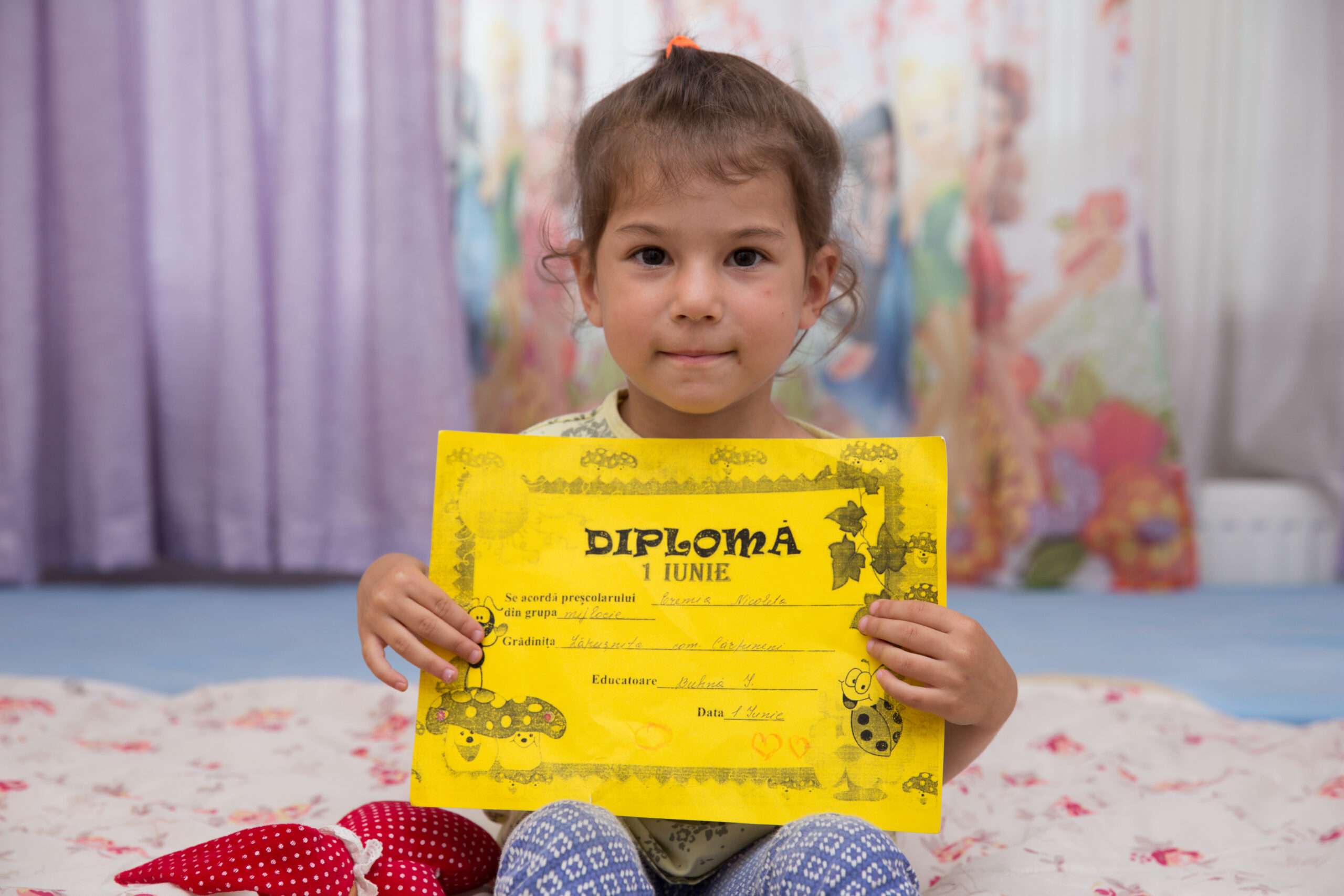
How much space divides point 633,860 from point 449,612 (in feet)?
0.67

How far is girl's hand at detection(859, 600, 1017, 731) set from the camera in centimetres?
69

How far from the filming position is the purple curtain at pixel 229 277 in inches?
80.0

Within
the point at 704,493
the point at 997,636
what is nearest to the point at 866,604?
the point at 704,493

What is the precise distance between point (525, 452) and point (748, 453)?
0.52 ft

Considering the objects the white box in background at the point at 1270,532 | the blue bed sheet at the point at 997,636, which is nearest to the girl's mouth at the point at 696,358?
the blue bed sheet at the point at 997,636

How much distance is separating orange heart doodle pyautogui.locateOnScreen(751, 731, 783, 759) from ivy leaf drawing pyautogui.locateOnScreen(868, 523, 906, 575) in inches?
5.1

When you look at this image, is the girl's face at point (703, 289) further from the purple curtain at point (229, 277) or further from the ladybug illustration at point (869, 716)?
the purple curtain at point (229, 277)

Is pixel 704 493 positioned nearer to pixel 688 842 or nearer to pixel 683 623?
pixel 683 623

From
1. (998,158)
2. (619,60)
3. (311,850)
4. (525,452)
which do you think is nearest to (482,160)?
(619,60)

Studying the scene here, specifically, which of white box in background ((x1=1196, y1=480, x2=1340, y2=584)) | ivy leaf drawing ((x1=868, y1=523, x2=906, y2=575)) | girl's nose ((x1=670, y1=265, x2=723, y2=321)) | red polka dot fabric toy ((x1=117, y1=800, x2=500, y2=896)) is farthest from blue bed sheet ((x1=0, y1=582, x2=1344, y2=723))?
girl's nose ((x1=670, y1=265, x2=723, y2=321))

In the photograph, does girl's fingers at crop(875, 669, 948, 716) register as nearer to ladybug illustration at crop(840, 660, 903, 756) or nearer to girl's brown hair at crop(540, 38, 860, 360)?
ladybug illustration at crop(840, 660, 903, 756)

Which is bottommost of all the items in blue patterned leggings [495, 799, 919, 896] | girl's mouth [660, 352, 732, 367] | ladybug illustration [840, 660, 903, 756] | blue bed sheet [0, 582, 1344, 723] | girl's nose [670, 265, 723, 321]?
blue bed sheet [0, 582, 1344, 723]

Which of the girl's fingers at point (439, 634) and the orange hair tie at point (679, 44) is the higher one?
the orange hair tie at point (679, 44)

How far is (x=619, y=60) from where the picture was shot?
2.07m
